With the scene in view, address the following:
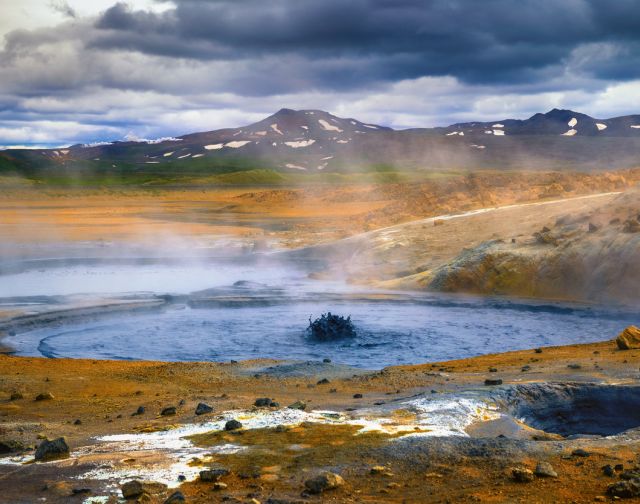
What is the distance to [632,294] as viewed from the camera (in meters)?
17.0

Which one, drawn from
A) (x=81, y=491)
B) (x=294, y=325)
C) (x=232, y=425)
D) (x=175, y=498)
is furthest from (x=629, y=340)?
(x=81, y=491)

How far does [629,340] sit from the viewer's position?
435 inches

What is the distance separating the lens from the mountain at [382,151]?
12975 centimetres

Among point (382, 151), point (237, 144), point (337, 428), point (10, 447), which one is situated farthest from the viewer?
point (237, 144)

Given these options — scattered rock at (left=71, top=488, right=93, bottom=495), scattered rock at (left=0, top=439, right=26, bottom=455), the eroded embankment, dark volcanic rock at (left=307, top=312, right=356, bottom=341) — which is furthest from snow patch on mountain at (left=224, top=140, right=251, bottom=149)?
scattered rock at (left=71, top=488, right=93, bottom=495)

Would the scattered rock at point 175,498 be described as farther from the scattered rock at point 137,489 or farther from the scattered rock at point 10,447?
the scattered rock at point 10,447

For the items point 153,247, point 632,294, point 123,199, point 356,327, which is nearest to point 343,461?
point 356,327

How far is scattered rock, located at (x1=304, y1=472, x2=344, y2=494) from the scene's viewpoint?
5.44 metres

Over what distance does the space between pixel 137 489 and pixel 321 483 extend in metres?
1.22

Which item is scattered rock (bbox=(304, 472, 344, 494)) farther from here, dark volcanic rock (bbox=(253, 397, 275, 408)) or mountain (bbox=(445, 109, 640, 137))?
mountain (bbox=(445, 109, 640, 137))

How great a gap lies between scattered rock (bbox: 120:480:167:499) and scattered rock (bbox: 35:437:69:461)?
3.27 ft

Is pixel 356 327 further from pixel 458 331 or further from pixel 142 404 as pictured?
pixel 142 404

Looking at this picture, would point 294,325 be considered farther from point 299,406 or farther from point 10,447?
point 10,447

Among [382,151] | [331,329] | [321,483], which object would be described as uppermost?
[382,151]
